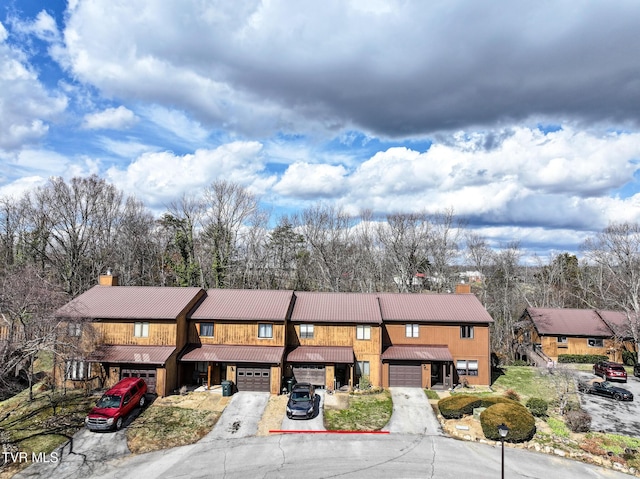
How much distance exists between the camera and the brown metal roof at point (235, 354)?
27.9 metres

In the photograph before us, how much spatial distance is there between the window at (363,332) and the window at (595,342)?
26.6 m

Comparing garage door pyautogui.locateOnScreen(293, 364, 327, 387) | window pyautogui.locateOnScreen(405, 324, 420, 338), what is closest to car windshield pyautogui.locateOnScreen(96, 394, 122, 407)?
garage door pyautogui.locateOnScreen(293, 364, 327, 387)

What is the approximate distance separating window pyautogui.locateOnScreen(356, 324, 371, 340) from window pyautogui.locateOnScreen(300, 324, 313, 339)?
3.67m

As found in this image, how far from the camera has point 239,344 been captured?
3023 cm

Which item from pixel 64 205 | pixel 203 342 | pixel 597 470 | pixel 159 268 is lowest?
pixel 597 470

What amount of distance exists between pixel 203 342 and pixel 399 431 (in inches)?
629

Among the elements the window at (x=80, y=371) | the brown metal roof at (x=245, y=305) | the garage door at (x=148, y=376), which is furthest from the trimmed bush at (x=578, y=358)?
the window at (x=80, y=371)

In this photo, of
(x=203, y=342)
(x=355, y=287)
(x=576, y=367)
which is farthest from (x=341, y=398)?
(x=355, y=287)

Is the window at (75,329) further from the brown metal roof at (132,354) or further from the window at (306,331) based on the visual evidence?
the window at (306,331)

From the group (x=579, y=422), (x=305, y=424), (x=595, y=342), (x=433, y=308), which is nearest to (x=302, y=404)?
(x=305, y=424)

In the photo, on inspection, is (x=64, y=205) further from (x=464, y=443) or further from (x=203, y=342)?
(x=464, y=443)

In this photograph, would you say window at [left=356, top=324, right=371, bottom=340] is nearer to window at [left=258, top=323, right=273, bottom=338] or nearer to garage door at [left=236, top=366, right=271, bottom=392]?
window at [left=258, top=323, right=273, bottom=338]

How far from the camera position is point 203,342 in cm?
3048

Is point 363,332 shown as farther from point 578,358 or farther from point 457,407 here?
point 578,358
